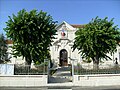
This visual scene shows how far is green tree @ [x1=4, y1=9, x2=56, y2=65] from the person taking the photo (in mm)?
18531

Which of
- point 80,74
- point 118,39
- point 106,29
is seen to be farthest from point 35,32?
point 118,39

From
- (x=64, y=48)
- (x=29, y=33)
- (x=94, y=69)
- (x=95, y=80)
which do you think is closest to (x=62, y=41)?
(x=64, y=48)

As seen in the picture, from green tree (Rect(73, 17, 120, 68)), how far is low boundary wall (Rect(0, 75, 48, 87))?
19.5ft

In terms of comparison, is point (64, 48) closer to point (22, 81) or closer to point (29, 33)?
point (29, 33)

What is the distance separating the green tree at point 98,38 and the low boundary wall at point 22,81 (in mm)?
5958

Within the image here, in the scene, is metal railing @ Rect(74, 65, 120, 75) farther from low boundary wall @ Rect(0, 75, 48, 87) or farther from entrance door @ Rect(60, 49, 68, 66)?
entrance door @ Rect(60, 49, 68, 66)

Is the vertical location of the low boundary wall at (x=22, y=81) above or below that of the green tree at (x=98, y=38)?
below

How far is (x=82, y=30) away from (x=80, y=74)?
18.8 feet

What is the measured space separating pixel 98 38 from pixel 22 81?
8390 millimetres

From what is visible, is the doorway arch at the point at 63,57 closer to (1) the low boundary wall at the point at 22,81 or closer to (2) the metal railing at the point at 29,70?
(2) the metal railing at the point at 29,70

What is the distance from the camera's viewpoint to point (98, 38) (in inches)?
783

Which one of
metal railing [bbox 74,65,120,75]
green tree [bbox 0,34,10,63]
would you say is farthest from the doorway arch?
metal railing [bbox 74,65,120,75]

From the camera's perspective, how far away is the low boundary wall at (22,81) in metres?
16.7

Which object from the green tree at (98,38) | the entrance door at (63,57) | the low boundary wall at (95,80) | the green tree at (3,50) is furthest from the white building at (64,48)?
the low boundary wall at (95,80)
